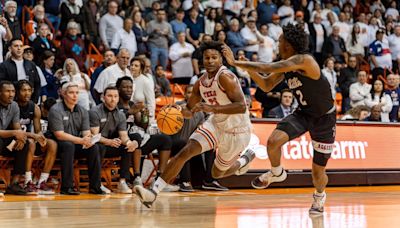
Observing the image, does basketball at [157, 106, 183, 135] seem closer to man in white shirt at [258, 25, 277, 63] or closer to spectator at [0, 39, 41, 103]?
spectator at [0, 39, 41, 103]

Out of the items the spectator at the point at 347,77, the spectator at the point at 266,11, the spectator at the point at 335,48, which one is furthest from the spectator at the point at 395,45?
the spectator at the point at 266,11

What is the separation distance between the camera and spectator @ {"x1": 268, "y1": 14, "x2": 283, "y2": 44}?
58.5ft

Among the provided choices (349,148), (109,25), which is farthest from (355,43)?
(109,25)

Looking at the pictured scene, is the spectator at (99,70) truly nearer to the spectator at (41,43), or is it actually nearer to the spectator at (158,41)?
the spectator at (41,43)

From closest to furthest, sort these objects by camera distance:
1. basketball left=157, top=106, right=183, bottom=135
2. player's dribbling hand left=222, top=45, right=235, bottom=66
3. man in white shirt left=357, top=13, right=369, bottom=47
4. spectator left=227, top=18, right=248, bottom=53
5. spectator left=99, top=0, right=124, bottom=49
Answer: player's dribbling hand left=222, top=45, right=235, bottom=66 → basketball left=157, top=106, right=183, bottom=135 → spectator left=99, top=0, right=124, bottom=49 → spectator left=227, top=18, right=248, bottom=53 → man in white shirt left=357, top=13, right=369, bottom=47

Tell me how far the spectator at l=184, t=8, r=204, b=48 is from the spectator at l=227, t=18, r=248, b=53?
2.26 feet

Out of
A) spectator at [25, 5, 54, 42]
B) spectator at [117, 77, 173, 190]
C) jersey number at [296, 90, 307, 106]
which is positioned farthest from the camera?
spectator at [25, 5, 54, 42]

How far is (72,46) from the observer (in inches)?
543

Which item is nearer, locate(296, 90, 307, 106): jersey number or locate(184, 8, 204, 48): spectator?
locate(296, 90, 307, 106): jersey number

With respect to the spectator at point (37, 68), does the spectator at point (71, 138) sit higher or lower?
lower

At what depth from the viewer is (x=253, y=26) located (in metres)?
17.0

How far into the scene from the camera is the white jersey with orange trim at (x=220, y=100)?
26.1 ft

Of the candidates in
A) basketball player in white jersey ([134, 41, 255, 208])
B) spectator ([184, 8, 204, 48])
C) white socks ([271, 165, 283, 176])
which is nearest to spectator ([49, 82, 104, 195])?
basketball player in white jersey ([134, 41, 255, 208])

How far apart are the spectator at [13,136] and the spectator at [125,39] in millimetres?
5020
